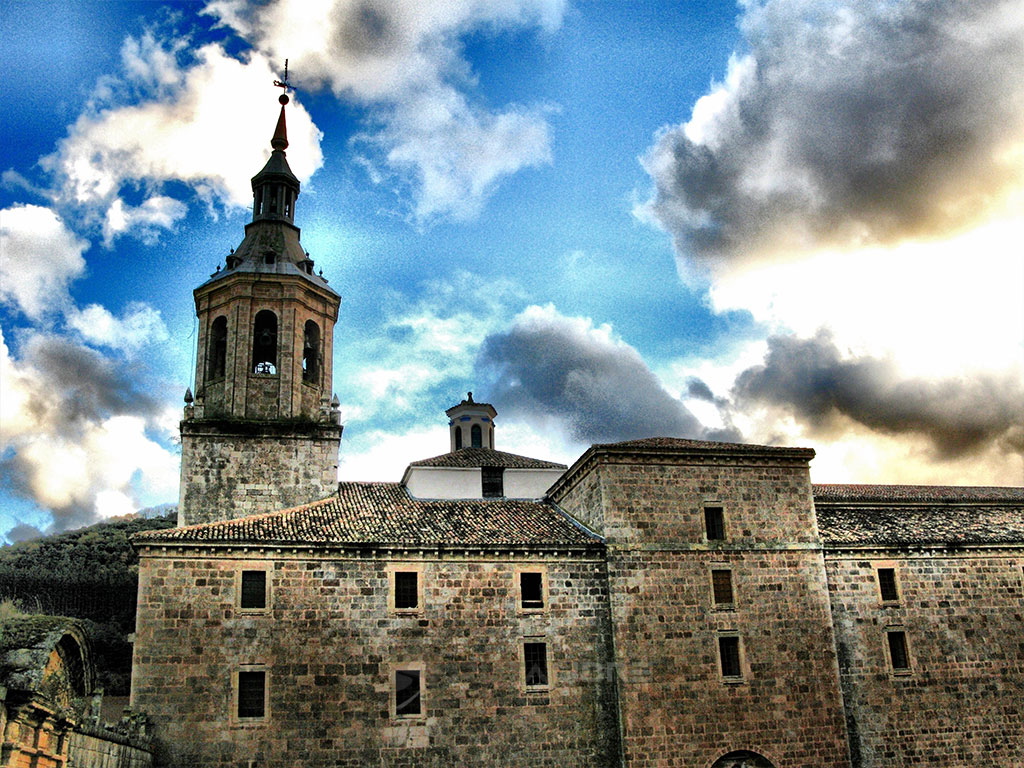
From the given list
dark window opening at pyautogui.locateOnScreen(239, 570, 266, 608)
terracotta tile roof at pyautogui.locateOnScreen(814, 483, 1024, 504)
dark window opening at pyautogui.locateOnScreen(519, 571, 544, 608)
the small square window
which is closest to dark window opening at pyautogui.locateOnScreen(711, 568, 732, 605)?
dark window opening at pyautogui.locateOnScreen(519, 571, 544, 608)

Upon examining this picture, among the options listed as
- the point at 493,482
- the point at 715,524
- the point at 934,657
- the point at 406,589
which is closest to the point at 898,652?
the point at 934,657

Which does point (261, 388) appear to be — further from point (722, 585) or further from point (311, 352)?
point (722, 585)

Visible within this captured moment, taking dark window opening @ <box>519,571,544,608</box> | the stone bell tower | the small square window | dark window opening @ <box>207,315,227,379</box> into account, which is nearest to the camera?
the small square window

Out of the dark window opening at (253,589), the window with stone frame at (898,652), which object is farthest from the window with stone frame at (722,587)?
the dark window opening at (253,589)

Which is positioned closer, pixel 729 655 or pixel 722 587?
pixel 729 655

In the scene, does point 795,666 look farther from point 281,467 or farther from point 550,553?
point 281,467

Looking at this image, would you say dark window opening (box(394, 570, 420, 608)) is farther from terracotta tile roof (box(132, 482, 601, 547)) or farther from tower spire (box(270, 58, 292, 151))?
tower spire (box(270, 58, 292, 151))

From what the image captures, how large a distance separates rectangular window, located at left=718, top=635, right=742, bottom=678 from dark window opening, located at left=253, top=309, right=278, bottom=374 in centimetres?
1619

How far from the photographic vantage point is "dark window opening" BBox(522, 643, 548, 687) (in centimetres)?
2355

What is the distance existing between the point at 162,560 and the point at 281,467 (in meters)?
5.47

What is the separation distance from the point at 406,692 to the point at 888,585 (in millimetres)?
14980

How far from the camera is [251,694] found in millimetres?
21719

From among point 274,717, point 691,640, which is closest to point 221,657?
point 274,717

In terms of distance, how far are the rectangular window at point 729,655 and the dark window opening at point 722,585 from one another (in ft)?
3.27
